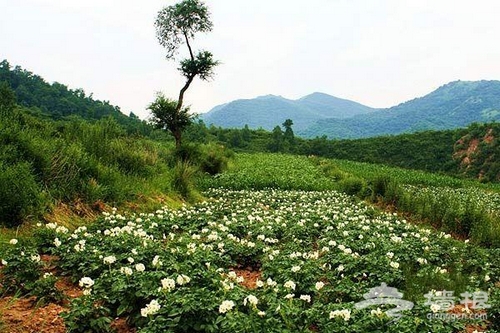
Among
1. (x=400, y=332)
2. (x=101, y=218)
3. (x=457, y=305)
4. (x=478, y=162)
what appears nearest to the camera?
(x=400, y=332)

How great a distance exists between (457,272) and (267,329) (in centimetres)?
475

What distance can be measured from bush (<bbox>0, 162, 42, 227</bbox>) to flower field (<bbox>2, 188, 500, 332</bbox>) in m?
0.88

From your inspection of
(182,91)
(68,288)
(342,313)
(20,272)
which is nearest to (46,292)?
(20,272)

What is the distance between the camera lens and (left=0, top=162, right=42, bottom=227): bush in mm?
7133

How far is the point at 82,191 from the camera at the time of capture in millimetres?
9852

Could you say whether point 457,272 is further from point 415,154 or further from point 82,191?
point 415,154

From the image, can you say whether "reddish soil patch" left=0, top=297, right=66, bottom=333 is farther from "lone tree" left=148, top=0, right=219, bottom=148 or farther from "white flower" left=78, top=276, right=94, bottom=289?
"lone tree" left=148, top=0, right=219, bottom=148

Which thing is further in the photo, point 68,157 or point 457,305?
point 68,157

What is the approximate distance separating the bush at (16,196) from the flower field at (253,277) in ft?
2.88

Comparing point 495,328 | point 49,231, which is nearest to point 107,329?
point 49,231

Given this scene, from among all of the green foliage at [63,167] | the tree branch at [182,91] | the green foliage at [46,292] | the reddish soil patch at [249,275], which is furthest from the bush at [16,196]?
the tree branch at [182,91]

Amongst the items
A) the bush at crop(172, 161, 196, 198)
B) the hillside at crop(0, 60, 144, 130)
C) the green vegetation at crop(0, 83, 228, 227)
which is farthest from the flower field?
the hillside at crop(0, 60, 144, 130)

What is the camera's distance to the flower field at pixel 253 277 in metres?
3.96

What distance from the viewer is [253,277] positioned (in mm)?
6770
